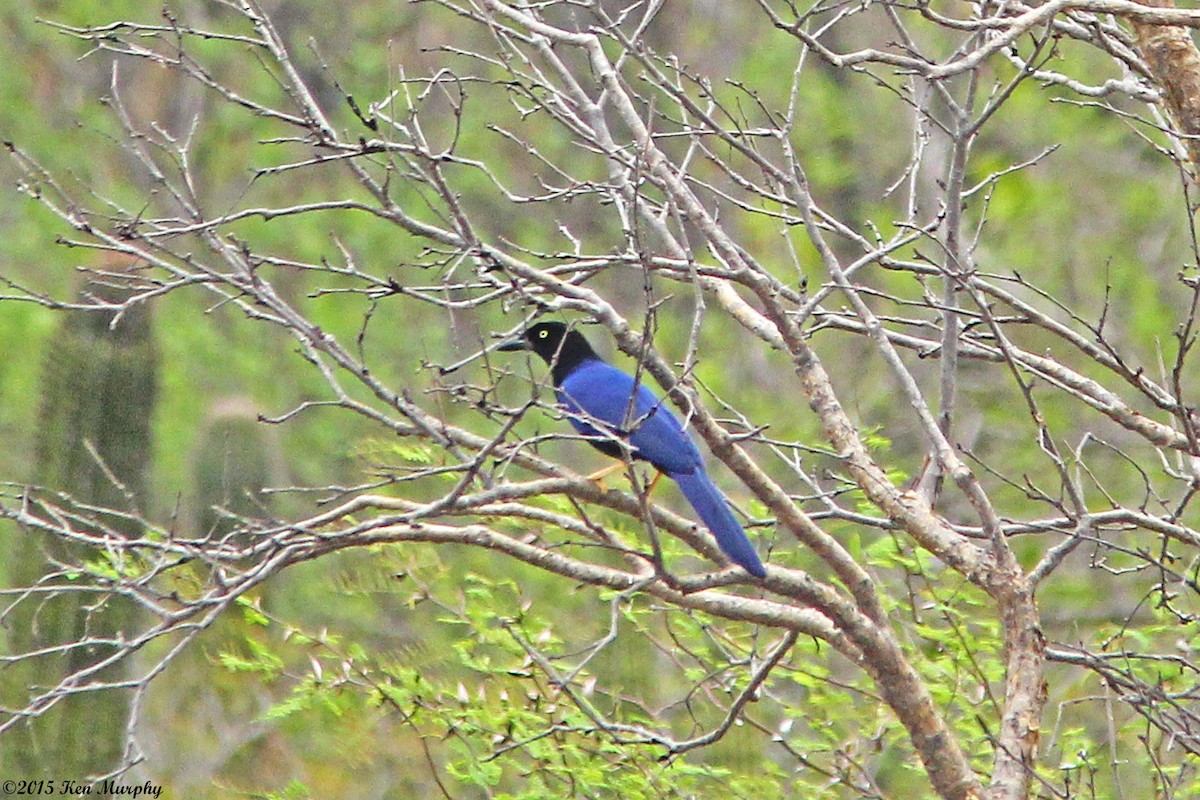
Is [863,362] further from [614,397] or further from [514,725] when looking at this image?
[514,725]

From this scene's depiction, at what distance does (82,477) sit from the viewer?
285 inches

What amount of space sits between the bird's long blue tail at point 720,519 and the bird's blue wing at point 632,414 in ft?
0.23

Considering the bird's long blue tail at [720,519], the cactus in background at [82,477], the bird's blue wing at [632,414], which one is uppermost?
the bird's blue wing at [632,414]

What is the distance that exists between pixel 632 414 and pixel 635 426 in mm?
1260

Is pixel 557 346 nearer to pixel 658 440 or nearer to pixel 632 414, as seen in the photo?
pixel 658 440

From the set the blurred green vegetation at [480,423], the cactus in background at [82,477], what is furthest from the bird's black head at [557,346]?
the cactus in background at [82,477]

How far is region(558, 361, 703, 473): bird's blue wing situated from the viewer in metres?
5.69

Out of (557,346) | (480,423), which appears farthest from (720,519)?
(480,423)

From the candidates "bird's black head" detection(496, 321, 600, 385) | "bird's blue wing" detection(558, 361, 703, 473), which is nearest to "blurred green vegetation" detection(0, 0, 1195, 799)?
"bird's blue wing" detection(558, 361, 703, 473)

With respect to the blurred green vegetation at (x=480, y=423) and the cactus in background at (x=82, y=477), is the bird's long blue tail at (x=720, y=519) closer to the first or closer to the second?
the blurred green vegetation at (x=480, y=423)

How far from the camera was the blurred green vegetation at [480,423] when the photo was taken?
610cm

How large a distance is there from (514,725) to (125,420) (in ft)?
8.61

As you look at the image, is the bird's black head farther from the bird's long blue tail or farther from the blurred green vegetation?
the bird's long blue tail

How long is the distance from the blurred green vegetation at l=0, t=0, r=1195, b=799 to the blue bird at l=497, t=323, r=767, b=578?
601 mm
